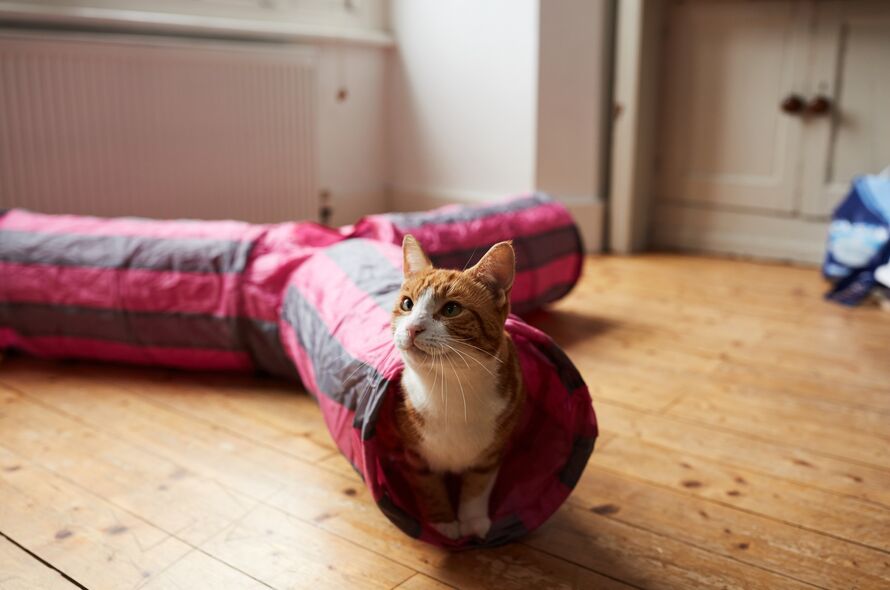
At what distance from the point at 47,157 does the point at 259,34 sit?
35.7 inches

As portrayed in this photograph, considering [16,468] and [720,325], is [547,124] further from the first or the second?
[16,468]

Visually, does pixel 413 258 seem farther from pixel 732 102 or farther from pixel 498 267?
pixel 732 102

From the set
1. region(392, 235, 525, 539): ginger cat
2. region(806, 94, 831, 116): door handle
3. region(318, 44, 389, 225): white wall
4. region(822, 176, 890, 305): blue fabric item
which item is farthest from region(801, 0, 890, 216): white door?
region(392, 235, 525, 539): ginger cat

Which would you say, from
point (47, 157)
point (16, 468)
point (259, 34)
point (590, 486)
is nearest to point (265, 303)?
point (16, 468)

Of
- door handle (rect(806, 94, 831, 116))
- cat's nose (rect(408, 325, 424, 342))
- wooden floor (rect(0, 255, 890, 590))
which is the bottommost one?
wooden floor (rect(0, 255, 890, 590))

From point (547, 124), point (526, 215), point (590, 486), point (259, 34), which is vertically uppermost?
point (259, 34)

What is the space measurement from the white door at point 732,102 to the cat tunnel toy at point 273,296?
1213 millimetres

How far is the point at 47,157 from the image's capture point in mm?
2705

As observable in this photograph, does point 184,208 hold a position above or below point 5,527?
→ above

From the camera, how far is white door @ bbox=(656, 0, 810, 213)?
3.15m

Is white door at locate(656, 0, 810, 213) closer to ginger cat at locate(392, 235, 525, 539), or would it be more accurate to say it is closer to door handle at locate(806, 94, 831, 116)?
door handle at locate(806, 94, 831, 116)

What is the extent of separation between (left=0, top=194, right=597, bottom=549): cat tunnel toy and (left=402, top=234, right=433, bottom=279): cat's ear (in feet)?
0.46

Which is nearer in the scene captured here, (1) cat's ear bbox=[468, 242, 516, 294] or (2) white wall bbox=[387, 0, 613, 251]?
(1) cat's ear bbox=[468, 242, 516, 294]

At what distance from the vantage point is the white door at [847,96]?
2955 millimetres
